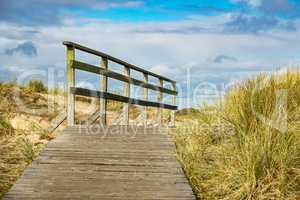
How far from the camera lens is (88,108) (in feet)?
62.7

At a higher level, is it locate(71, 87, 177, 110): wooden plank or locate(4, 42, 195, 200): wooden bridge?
locate(71, 87, 177, 110): wooden plank

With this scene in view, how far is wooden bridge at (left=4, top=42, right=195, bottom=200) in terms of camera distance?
745 centimetres

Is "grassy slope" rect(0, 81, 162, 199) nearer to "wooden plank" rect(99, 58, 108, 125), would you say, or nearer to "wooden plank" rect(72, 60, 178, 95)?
"wooden plank" rect(99, 58, 108, 125)

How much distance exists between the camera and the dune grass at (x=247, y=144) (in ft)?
25.2

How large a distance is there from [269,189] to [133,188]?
1.97 meters

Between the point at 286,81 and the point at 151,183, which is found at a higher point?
the point at 286,81

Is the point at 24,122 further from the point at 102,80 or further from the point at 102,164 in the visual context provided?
the point at 102,164

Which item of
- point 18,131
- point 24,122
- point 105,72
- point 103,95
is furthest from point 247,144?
point 24,122

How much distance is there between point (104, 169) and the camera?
329 inches

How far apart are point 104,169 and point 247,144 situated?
2265 millimetres

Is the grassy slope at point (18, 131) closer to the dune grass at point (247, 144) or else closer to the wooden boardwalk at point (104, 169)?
the wooden boardwalk at point (104, 169)

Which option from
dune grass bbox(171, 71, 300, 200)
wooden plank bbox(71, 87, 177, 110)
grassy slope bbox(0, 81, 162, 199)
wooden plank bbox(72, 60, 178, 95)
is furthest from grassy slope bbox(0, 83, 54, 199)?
dune grass bbox(171, 71, 300, 200)

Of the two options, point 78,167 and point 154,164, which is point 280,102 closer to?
point 154,164

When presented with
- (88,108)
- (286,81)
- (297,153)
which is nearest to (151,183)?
(297,153)
